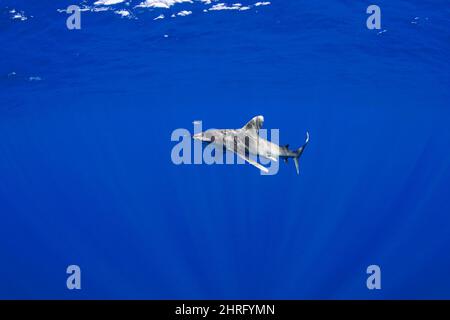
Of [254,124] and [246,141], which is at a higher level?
[254,124]

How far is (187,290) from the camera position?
1828 centimetres

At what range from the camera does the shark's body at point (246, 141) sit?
29.7 ft

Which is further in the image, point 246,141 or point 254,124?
point 254,124

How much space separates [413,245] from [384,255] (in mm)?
2965

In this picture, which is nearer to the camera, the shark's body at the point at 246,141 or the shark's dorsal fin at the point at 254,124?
the shark's body at the point at 246,141

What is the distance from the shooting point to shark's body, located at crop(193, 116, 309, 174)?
904 cm

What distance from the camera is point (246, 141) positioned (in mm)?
9320

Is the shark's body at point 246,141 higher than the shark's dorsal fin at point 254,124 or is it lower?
lower

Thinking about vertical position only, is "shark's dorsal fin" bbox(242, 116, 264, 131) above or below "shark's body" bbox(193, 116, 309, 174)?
above

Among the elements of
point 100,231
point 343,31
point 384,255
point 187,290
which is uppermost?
point 343,31

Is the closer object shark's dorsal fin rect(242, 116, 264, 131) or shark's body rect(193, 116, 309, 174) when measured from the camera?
shark's body rect(193, 116, 309, 174)

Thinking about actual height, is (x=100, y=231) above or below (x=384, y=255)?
above

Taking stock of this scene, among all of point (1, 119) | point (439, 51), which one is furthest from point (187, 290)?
point (1, 119)
